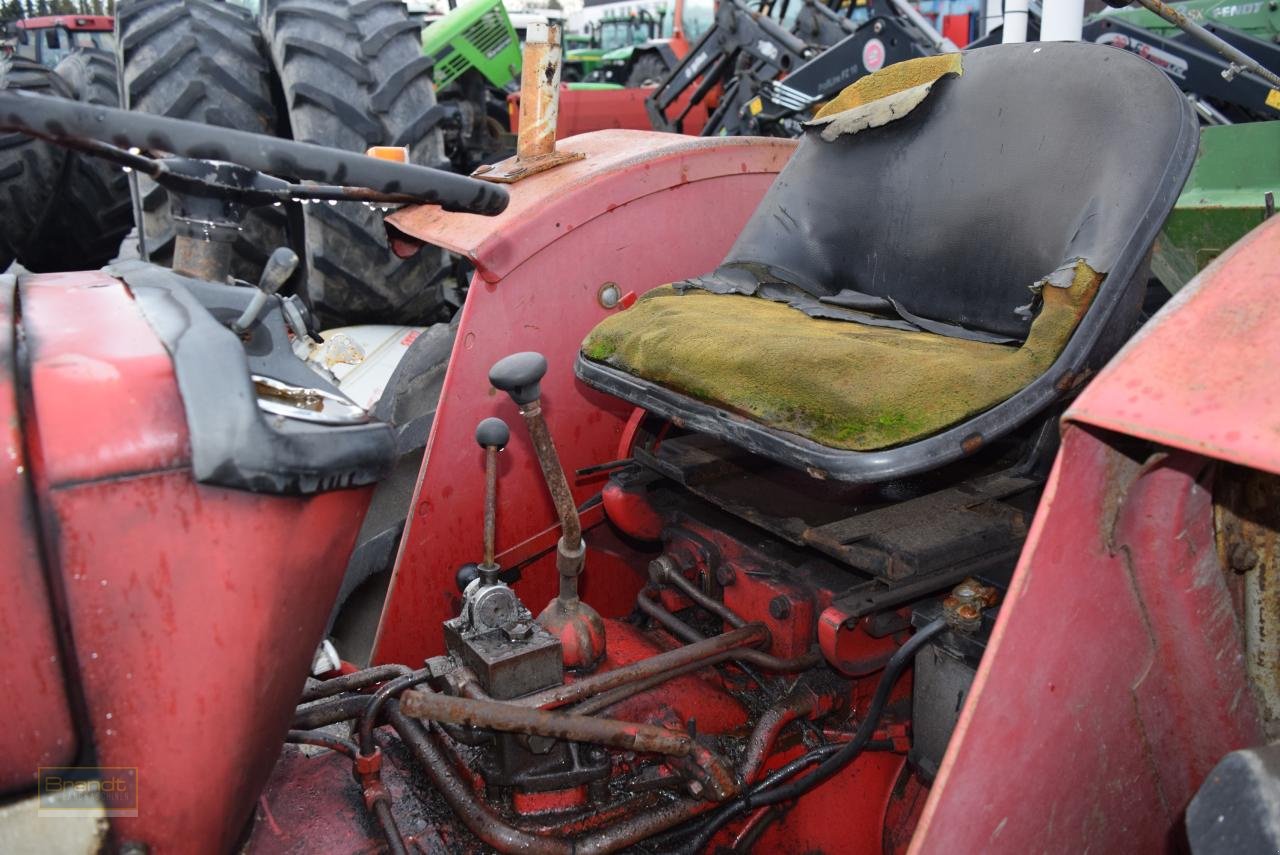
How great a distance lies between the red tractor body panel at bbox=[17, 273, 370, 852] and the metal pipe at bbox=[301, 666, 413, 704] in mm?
554

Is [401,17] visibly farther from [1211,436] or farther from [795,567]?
[1211,436]

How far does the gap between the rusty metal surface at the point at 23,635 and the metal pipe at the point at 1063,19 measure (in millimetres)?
1884

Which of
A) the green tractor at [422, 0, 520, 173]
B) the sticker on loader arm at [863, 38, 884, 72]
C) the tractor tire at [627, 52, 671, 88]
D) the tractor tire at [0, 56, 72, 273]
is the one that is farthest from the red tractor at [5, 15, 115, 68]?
the sticker on loader arm at [863, 38, 884, 72]

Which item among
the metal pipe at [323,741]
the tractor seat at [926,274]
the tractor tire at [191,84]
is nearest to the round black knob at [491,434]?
the tractor seat at [926,274]

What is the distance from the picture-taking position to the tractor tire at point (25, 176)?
4.36m

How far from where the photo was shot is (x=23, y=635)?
0.73 metres

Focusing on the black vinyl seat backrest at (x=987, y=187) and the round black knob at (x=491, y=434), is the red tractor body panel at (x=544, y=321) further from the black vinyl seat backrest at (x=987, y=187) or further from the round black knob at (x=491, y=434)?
the round black knob at (x=491, y=434)

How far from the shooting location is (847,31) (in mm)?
A: 5254

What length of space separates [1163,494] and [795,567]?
2.27ft

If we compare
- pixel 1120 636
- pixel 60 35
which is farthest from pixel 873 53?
pixel 60 35

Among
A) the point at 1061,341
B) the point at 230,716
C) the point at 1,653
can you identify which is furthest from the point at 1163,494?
the point at 1,653

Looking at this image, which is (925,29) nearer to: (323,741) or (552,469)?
(552,469)

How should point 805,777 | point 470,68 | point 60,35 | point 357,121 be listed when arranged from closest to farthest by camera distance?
point 805,777 < point 357,121 < point 470,68 < point 60,35

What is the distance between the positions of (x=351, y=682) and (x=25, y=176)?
3.97 m
